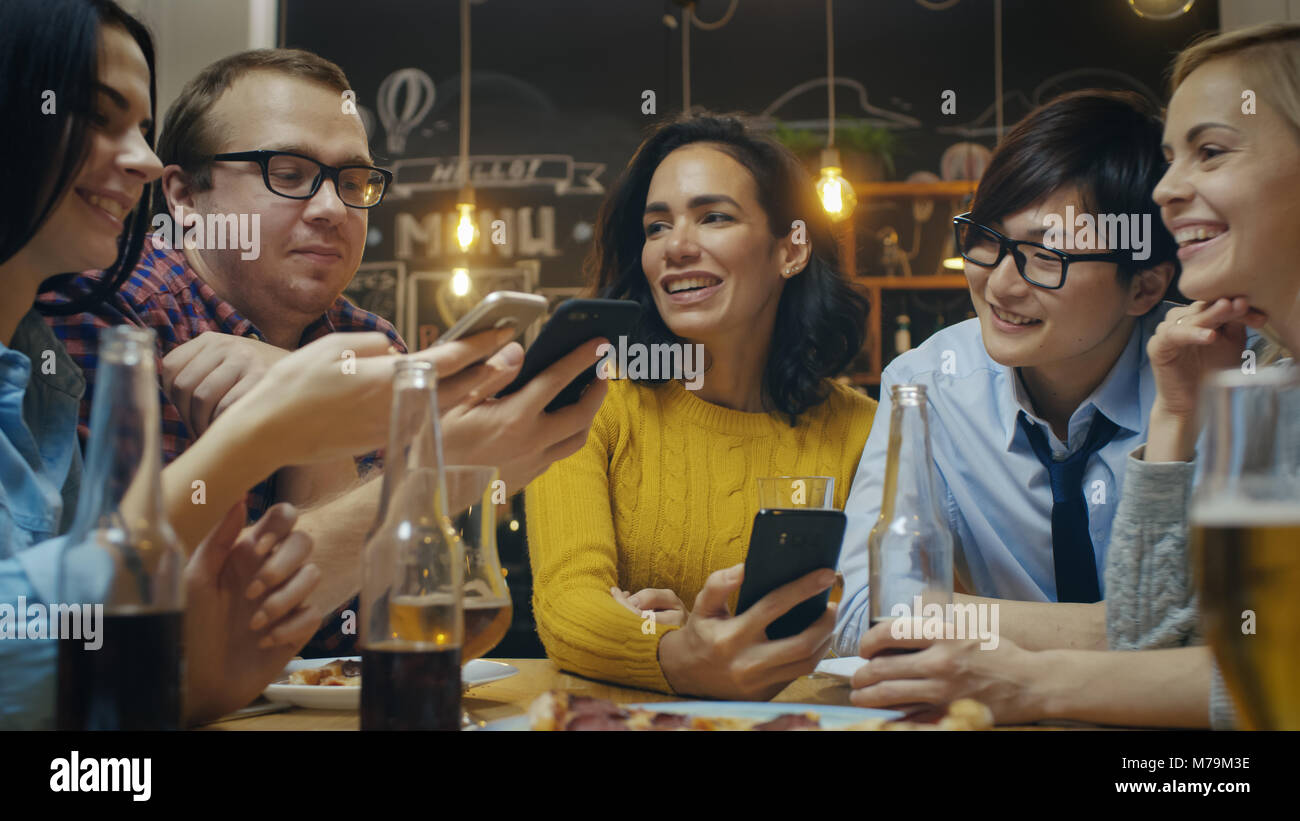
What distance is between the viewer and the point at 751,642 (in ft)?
3.89

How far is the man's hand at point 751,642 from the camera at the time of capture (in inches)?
44.6

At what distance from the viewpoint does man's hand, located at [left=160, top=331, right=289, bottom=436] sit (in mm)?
1455

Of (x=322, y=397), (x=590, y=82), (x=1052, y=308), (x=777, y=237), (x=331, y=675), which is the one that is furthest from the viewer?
(x=590, y=82)

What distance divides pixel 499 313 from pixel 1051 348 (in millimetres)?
1253

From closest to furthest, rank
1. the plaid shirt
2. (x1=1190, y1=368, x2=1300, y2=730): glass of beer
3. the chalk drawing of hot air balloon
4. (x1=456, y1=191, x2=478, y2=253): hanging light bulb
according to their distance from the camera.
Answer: (x1=1190, y1=368, x2=1300, y2=730): glass of beer → the plaid shirt → (x1=456, y1=191, x2=478, y2=253): hanging light bulb → the chalk drawing of hot air balloon

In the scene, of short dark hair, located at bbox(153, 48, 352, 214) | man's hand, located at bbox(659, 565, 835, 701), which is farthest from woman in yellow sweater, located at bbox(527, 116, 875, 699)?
short dark hair, located at bbox(153, 48, 352, 214)

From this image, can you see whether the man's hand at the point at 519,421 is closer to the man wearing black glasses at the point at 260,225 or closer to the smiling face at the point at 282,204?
the man wearing black glasses at the point at 260,225

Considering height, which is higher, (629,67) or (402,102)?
(629,67)

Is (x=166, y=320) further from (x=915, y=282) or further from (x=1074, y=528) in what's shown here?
(x=915, y=282)

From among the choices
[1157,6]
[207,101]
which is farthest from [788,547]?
[1157,6]

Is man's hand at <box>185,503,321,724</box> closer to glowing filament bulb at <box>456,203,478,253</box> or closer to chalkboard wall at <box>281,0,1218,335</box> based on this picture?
glowing filament bulb at <box>456,203,478,253</box>

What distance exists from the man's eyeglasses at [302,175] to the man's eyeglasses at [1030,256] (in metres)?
1.19

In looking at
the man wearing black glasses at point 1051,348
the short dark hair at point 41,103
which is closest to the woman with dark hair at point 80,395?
the short dark hair at point 41,103
